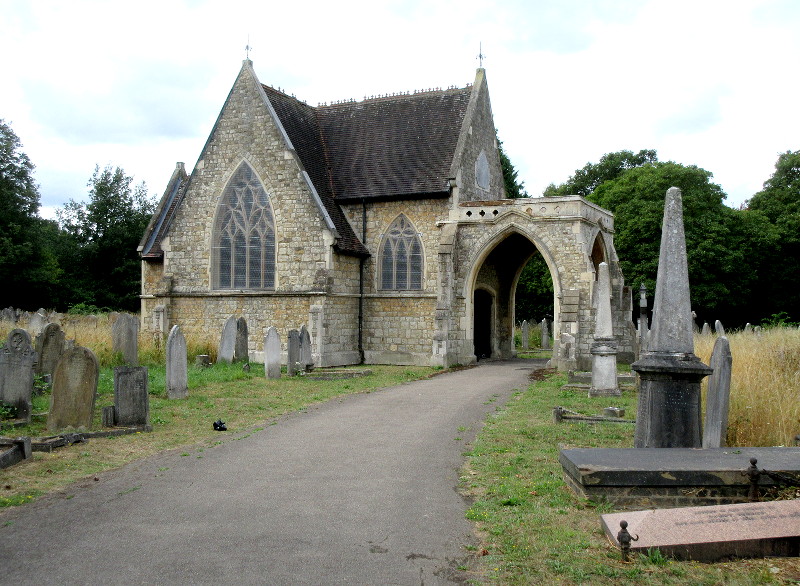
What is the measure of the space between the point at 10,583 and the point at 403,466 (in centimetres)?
475

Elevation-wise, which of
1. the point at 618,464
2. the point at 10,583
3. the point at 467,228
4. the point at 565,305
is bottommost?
the point at 10,583

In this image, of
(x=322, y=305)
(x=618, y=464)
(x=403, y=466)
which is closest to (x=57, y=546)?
(x=403, y=466)

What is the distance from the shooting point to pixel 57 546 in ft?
19.7

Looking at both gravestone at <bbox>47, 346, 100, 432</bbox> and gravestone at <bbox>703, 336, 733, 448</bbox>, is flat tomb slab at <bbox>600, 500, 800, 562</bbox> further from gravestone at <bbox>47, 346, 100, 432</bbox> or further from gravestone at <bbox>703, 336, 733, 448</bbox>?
gravestone at <bbox>47, 346, 100, 432</bbox>

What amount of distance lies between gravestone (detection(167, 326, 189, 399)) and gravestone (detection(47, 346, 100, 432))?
3.30 meters

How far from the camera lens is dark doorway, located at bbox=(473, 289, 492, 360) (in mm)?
28494

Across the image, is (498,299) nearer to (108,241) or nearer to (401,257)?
(401,257)

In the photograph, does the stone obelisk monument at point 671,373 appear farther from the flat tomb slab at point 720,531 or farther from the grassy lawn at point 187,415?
the grassy lawn at point 187,415

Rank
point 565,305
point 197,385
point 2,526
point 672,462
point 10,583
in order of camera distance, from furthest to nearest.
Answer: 1. point 565,305
2. point 197,385
3. point 672,462
4. point 2,526
5. point 10,583

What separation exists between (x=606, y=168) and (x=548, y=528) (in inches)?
1927

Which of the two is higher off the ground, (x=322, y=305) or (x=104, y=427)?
(x=322, y=305)

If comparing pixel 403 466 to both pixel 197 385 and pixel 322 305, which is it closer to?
pixel 197 385

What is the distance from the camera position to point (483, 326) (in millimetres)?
28734

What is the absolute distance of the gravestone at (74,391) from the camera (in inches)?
422
